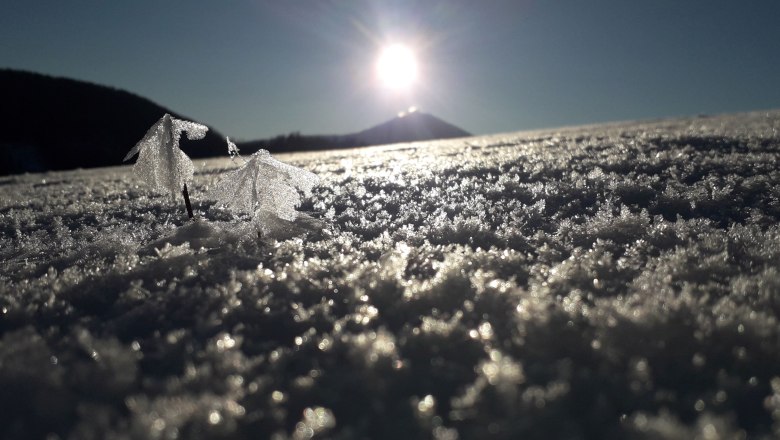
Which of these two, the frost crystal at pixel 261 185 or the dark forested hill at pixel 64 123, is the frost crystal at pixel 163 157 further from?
the dark forested hill at pixel 64 123

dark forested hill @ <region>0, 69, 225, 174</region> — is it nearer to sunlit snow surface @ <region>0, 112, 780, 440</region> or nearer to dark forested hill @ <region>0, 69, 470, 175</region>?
dark forested hill @ <region>0, 69, 470, 175</region>

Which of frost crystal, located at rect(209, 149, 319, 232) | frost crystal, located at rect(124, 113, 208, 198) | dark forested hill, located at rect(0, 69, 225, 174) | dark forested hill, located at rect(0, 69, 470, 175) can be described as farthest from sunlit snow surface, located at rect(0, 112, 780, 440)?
dark forested hill, located at rect(0, 69, 225, 174)

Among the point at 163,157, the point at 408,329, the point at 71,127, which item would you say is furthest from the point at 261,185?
the point at 71,127

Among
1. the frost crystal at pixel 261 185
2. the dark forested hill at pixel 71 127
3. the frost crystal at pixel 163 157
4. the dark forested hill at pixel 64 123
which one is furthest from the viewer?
the dark forested hill at pixel 71 127

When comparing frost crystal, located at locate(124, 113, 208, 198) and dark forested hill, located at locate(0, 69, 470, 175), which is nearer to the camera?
frost crystal, located at locate(124, 113, 208, 198)

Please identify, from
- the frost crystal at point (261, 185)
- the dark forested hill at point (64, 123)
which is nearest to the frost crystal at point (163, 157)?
the frost crystal at point (261, 185)
